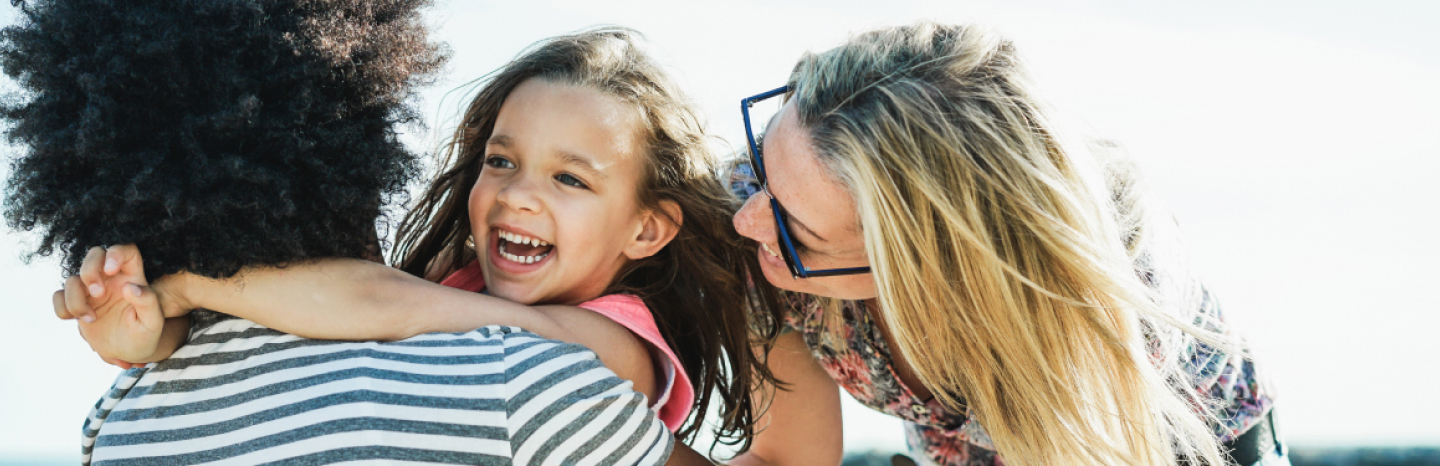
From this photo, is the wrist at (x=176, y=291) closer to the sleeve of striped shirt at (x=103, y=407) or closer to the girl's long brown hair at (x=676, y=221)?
the sleeve of striped shirt at (x=103, y=407)

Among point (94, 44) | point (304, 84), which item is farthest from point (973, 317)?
point (94, 44)

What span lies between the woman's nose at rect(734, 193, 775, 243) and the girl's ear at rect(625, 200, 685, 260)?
26 cm

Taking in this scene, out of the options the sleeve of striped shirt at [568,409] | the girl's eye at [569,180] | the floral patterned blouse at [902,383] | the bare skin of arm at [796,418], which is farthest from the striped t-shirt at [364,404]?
the bare skin of arm at [796,418]

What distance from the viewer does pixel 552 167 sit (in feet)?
7.08

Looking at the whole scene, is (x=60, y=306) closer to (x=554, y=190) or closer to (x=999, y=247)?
(x=554, y=190)

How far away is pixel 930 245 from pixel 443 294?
939 millimetres

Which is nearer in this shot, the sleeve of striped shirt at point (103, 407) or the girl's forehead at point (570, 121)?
the sleeve of striped shirt at point (103, 407)

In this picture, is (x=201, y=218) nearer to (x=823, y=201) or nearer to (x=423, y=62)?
(x=423, y=62)

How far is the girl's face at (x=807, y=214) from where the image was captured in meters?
2.02

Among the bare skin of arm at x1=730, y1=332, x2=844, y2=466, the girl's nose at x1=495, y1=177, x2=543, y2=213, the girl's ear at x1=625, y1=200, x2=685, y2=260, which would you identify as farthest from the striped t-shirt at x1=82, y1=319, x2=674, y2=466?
the bare skin of arm at x1=730, y1=332, x2=844, y2=466

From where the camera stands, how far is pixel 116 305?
150 centimetres

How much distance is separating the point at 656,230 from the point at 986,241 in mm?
888

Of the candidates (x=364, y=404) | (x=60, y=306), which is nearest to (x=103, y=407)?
(x=60, y=306)

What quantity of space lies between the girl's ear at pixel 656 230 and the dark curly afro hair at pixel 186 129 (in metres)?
0.91
